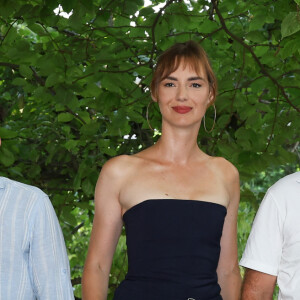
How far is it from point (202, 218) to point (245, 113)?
6.92 ft

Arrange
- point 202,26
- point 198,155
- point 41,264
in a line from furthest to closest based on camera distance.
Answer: point 202,26
point 198,155
point 41,264

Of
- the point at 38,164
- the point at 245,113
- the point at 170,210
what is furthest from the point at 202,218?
the point at 38,164

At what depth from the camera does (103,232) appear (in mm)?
3615

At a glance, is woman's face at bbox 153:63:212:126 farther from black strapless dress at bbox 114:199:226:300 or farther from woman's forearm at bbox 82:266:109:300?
woman's forearm at bbox 82:266:109:300

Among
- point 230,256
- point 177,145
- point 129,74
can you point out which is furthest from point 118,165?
point 129,74

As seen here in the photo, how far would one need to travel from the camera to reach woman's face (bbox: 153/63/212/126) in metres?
3.61

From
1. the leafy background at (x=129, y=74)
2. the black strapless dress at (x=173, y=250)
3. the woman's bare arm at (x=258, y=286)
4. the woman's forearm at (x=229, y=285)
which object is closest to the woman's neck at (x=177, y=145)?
the black strapless dress at (x=173, y=250)

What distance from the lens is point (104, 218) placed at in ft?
11.8

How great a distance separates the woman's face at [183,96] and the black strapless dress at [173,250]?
0.34 metres

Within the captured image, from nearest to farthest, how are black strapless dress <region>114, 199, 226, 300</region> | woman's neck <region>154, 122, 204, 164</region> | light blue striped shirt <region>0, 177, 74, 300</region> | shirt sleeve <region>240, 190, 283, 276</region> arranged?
light blue striped shirt <region>0, 177, 74, 300</region>, shirt sleeve <region>240, 190, 283, 276</region>, black strapless dress <region>114, 199, 226, 300</region>, woman's neck <region>154, 122, 204, 164</region>

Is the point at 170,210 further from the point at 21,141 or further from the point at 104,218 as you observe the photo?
the point at 21,141

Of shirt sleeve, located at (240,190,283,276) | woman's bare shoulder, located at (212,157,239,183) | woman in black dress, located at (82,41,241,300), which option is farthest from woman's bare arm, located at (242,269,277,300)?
woman's bare shoulder, located at (212,157,239,183)

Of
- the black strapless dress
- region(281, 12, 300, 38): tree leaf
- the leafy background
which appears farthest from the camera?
the leafy background

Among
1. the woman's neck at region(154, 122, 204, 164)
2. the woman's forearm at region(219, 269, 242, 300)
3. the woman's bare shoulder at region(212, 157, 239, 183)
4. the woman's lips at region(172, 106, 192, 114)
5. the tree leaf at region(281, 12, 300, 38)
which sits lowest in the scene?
the woman's forearm at region(219, 269, 242, 300)
